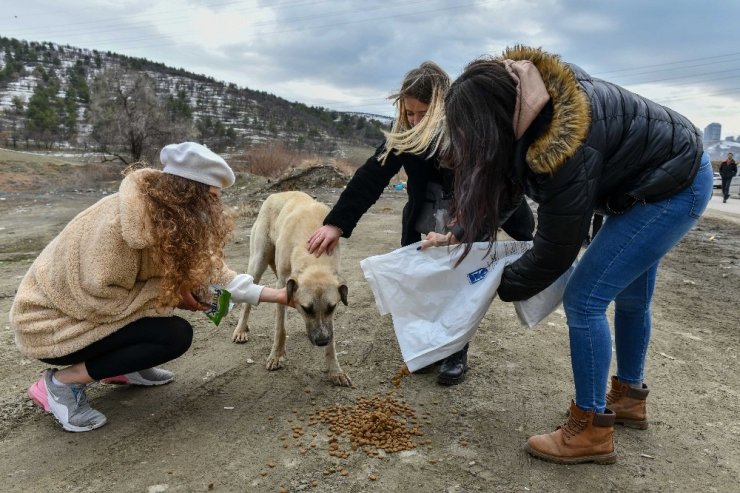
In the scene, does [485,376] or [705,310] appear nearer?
[485,376]

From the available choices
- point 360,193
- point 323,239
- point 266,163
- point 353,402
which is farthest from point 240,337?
point 266,163

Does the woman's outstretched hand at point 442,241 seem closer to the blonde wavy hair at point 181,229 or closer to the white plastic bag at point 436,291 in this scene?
the white plastic bag at point 436,291

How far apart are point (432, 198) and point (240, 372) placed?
2.11 meters

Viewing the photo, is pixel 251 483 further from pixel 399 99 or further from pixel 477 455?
pixel 399 99

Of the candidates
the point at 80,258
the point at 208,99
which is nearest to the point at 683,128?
the point at 80,258

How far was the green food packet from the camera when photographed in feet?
11.6

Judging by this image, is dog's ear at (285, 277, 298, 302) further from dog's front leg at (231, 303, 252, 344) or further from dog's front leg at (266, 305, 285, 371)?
dog's front leg at (231, 303, 252, 344)

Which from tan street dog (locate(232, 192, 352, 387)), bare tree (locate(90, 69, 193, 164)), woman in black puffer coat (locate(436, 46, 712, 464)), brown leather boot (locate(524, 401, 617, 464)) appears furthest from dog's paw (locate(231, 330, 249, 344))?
bare tree (locate(90, 69, 193, 164))

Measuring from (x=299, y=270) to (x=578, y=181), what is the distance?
2490 mm

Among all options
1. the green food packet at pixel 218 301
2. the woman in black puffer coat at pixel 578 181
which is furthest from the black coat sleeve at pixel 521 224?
the green food packet at pixel 218 301

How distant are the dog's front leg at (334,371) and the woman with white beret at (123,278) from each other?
121 centimetres

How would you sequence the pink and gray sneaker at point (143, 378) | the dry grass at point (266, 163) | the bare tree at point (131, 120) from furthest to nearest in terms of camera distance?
the bare tree at point (131, 120), the dry grass at point (266, 163), the pink and gray sneaker at point (143, 378)

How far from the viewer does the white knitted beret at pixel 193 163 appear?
3.12 metres

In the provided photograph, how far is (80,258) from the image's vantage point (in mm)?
3113
